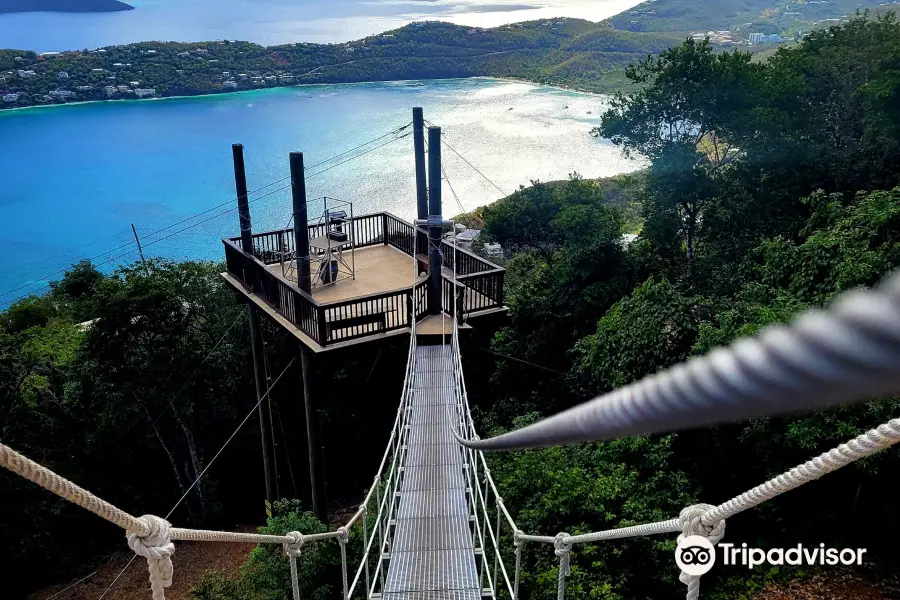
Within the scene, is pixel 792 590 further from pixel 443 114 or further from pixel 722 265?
pixel 443 114

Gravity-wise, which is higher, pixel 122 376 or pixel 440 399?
pixel 440 399

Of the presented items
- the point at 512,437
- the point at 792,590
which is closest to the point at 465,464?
the point at 792,590

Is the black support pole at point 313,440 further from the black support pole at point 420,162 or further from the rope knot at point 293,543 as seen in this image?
the rope knot at point 293,543

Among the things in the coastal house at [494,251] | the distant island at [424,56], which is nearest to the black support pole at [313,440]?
the coastal house at [494,251]

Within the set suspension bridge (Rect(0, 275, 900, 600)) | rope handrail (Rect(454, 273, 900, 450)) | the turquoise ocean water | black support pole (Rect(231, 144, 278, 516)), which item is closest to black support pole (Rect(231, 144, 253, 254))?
black support pole (Rect(231, 144, 278, 516))

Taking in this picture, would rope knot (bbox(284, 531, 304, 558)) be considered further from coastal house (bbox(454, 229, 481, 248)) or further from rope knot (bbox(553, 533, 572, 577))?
coastal house (bbox(454, 229, 481, 248))

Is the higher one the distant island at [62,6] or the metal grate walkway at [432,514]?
the distant island at [62,6]
